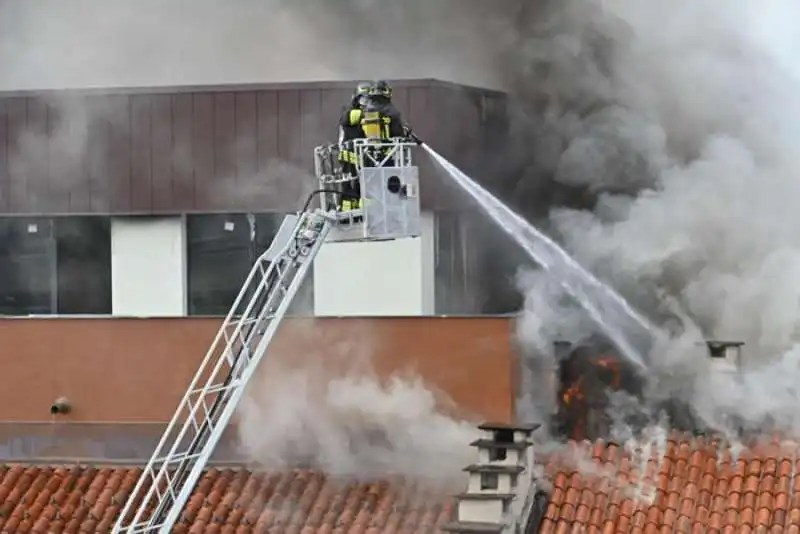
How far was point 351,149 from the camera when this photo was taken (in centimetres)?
1274

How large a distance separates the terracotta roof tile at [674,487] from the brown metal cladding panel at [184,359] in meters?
1.01

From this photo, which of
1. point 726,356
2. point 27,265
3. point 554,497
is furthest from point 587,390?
point 27,265

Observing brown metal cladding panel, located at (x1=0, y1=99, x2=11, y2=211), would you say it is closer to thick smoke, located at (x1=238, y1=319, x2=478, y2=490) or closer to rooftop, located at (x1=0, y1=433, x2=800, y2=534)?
rooftop, located at (x1=0, y1=433, x2=800, y2=534)

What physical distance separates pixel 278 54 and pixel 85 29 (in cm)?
216

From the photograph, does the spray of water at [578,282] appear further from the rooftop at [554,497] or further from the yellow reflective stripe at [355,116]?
the yellow reflective stripe at [355,116]

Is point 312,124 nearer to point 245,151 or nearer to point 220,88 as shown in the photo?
point 245,151

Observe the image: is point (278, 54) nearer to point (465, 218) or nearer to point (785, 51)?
point (465, 218)

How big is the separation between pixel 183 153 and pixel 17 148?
1.83 metres

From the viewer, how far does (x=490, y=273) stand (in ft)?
52.4

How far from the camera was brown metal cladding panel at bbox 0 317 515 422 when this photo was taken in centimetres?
1384

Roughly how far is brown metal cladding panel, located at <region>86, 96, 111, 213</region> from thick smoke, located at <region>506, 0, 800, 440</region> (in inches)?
177

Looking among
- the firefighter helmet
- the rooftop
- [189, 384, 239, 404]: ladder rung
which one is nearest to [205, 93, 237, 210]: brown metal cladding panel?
the rooftop

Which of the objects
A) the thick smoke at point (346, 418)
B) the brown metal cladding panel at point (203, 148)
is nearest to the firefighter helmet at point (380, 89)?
the thick smoke at point (346, 418)

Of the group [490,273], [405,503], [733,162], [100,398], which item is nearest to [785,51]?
[733,162]
